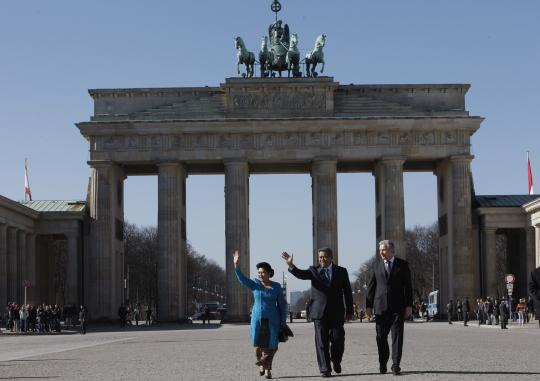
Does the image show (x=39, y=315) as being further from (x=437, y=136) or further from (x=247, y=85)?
(x=437, y=136)

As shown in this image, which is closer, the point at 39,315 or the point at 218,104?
the point at 39,315

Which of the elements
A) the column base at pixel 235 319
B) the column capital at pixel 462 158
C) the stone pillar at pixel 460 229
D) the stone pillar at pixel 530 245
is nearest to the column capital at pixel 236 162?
the column base at pixel 235 319

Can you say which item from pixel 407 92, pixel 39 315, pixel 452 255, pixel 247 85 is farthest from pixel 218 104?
pixel 39 315

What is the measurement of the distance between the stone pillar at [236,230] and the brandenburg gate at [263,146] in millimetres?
73

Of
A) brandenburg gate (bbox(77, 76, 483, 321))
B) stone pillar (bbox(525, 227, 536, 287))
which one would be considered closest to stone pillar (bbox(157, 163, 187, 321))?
brandenburg gate (bbox(77, 76, 483, 321))

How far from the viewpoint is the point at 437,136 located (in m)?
87.3

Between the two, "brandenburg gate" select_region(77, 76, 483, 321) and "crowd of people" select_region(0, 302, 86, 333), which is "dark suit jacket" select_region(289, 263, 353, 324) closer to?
"crowd of people" select_region(0, 302, 86, 333)

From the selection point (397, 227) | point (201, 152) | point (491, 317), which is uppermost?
point (201, 152)

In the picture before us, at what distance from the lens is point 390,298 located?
865 inches

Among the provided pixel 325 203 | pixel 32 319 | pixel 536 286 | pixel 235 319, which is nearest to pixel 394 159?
pixel 325 203

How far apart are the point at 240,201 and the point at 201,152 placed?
4.56m

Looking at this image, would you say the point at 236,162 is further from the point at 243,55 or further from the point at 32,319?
the point at 32,319

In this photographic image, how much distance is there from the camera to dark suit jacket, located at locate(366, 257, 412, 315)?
72.1 feet

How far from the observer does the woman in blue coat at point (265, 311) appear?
22.0 m
